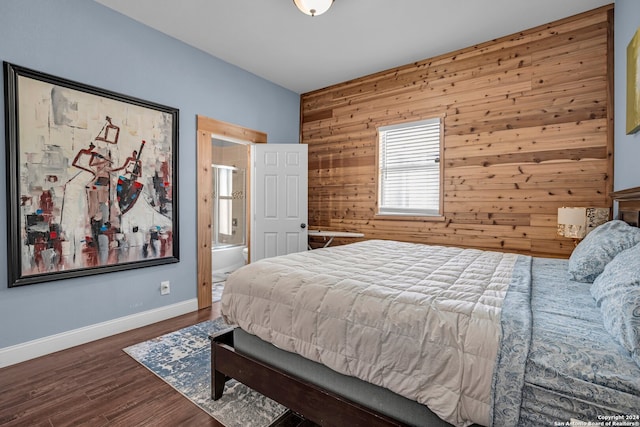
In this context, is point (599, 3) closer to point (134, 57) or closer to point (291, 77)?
point (291, 77)

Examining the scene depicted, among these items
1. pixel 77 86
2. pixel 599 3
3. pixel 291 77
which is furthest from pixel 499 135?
pixel 77 86

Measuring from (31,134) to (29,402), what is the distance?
189 centimetres

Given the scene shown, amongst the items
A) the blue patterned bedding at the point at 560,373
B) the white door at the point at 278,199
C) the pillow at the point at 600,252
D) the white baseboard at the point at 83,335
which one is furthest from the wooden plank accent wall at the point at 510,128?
the white baseboard at the point at 83,335

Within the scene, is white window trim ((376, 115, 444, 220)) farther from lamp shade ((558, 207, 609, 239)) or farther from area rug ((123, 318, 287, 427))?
area rug ((123, 318, 287, 427))

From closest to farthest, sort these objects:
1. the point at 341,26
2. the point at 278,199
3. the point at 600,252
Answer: the point at 600,252 < the point at 341,26 < the point at 278,199

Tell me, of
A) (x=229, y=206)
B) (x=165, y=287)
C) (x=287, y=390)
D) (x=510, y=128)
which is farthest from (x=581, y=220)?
(x=229, y=206)

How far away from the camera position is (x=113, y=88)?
111 inches

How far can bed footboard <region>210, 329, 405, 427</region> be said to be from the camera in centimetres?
129

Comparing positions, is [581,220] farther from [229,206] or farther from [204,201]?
[229,206]

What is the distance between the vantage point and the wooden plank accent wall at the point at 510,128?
287 centimetres

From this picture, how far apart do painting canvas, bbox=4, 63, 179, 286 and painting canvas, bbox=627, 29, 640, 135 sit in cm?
397

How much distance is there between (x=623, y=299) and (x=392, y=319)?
0.74 m

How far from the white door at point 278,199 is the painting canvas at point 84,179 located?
1.23 meters

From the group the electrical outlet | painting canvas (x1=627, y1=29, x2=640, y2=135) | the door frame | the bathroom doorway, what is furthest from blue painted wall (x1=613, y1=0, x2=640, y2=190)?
the bathroom doorway
